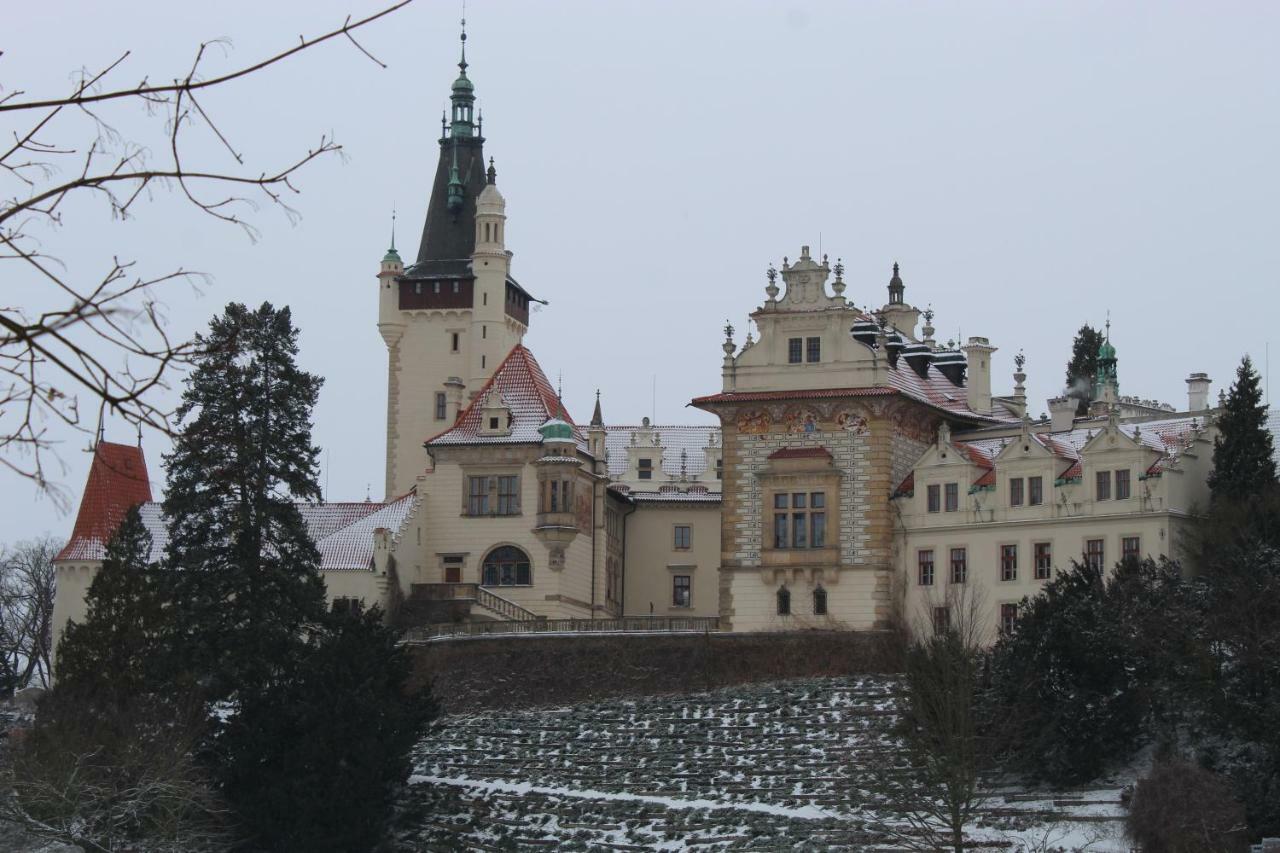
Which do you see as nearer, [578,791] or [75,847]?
[75,847]

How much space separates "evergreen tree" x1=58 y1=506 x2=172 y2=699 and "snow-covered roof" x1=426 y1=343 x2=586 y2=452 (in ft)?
58.2

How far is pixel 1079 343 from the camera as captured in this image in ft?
307

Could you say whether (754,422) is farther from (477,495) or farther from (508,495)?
(477,495)

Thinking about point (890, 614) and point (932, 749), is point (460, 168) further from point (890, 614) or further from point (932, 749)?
point (932, 749)

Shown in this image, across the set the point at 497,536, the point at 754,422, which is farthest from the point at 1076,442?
the point at 497,536

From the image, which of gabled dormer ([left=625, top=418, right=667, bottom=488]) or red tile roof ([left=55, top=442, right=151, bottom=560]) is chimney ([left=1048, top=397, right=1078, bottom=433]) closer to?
gabled dormer ([left=625, top=418, right=667, bottom=488])

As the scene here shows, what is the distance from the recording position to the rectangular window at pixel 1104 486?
62.1 m

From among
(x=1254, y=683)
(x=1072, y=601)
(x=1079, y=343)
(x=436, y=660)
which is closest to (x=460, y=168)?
(x=1079, y=343)

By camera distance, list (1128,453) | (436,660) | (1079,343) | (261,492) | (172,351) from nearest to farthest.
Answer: (172,351)
(261,492)
(1128,453)
(436,660)
(1079,343)

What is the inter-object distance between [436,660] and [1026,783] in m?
21.0

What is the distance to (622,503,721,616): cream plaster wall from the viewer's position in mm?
78000

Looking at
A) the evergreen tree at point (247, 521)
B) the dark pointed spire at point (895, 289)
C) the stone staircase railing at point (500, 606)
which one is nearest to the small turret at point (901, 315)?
the dark pointed spire at point (895, 289)

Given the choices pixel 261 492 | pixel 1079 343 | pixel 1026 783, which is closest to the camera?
pixel 1026 783

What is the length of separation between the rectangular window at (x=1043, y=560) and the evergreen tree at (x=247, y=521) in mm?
20416
